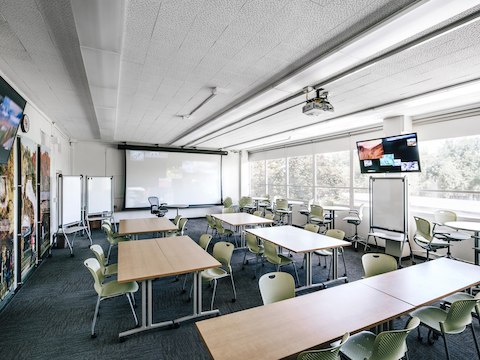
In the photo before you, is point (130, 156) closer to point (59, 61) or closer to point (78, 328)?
point (59, 61)

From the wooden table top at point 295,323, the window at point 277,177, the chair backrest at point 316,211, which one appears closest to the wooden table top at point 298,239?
the wooden table top at point 295,323

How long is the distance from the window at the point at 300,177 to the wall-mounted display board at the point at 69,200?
670cm

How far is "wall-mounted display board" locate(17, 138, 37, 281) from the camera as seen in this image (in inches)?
143

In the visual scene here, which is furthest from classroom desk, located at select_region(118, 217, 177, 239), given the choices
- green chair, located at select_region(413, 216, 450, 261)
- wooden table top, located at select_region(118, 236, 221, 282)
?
green chair, located at select_region(413, 216, 450, 261)

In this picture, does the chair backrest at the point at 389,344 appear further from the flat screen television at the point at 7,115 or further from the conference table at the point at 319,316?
the flat screen television at the point at 7,115

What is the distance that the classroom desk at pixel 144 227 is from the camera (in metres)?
4.58

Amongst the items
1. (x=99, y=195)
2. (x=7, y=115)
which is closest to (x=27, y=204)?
(x=7, y=115)

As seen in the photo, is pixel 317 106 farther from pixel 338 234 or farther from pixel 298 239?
pixel 338 234

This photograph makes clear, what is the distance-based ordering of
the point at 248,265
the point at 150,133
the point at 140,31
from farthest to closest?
1. the point at 150,133
2. the point at 248,265
3. the point at 140,31

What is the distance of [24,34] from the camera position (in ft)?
7.43

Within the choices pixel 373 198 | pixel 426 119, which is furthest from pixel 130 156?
pixel 426 119

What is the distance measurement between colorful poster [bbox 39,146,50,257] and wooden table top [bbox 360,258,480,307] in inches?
219

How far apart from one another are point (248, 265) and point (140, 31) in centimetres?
416

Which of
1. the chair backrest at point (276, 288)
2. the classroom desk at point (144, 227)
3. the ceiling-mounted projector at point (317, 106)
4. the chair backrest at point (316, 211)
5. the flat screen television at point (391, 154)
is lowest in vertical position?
the chair backrest at point (276, 288)
